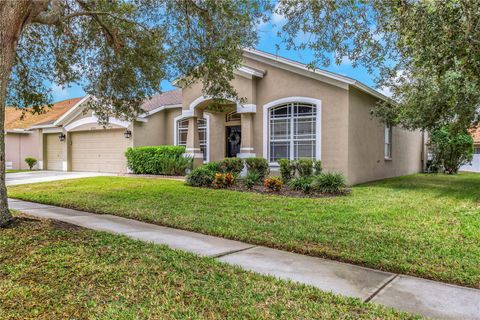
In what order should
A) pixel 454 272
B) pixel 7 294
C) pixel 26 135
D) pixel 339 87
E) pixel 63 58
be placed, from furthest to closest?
1. pixel 26 135
2. pixel 339 87
3. pixel 63 58
4. pixel 454 272
5. pixel 7 294

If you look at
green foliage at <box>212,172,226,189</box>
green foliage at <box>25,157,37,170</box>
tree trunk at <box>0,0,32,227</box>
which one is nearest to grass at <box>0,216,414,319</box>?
tree trunk at <box>0,0,32,227</box>

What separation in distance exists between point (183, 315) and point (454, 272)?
3400 millimetres

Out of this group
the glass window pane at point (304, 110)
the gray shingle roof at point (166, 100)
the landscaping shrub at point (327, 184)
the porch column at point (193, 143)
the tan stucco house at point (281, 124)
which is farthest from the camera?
the gray shingle roof at point (166, 100)

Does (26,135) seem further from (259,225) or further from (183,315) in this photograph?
(183,315)

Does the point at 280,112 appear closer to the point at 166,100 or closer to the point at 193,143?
the point at 193,143

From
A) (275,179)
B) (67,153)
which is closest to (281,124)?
(275,179)

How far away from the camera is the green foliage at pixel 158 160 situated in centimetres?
1642

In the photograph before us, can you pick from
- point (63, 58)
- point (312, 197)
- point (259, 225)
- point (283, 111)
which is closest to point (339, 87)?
point (283, 111)

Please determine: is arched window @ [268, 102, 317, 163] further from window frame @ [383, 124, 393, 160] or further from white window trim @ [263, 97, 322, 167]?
window frame @ [383, 124, 393, 160]

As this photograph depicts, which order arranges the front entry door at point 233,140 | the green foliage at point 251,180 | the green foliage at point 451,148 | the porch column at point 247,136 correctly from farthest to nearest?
the green foliage at point 451,148 → the front entry door at point 233,140 → the porch column at point 247,136 → the green foliage at point 251,180

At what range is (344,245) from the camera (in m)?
5.49

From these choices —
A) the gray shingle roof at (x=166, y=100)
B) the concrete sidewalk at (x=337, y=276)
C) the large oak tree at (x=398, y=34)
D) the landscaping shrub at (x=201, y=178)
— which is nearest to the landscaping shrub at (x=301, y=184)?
the landscaping shrub at (x=201, y=178)

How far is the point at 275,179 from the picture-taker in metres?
11.6

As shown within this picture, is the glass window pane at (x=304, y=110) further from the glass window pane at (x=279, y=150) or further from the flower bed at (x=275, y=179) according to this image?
the flower bed at (x=275, y=179)
